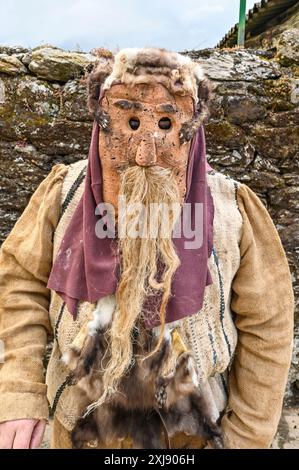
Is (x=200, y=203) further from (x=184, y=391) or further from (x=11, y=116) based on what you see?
(x=11, y=116)

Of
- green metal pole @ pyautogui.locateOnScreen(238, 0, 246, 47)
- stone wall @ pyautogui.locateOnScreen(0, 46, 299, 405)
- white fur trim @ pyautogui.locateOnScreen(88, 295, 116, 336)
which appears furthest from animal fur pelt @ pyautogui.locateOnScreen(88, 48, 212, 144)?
green metal pole @ pyautogui.locateOnScreen(238, 0, 246, 47)

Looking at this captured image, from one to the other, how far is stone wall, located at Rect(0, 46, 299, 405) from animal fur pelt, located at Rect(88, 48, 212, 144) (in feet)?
3.41

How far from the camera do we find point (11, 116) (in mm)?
2139

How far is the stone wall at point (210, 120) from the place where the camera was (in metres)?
2.13

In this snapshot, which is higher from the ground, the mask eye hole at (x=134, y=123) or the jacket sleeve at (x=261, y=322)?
the mask eye hole at (x=134, y=123)

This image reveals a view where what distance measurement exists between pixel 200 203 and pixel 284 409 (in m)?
1.90

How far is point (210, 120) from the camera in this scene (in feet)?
7.19

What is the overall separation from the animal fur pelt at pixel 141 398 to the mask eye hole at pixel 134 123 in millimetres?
490

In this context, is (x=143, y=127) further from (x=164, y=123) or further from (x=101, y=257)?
(x=101, y=257)

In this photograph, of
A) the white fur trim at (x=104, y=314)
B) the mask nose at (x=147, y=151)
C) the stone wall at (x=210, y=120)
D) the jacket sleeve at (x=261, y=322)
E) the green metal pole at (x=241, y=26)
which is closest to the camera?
the mask nose at (x=147, y=151)

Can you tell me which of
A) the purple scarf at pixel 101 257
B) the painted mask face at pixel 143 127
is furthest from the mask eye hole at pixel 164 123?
the purple scarf at pixel 101 257

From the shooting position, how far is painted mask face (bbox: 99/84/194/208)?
106cm

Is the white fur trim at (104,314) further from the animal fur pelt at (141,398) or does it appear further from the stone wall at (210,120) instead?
the stone wall at (210,120)

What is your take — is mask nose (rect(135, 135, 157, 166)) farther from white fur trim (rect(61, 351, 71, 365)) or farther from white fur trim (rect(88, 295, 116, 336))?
white fur trim (rect(61, 351, 71, 365))
